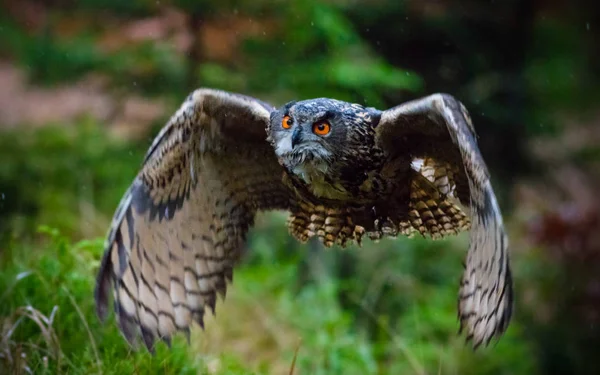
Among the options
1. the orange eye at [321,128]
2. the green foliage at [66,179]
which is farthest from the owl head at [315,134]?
the green foliage at [66,179]

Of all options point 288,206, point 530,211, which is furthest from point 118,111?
point 530,211

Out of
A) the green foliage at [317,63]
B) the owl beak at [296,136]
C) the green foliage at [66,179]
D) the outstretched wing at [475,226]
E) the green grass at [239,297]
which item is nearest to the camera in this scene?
the outstretched wing at [475,226]

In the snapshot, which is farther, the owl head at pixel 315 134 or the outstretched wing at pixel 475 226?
the owl head at pixel 315 134

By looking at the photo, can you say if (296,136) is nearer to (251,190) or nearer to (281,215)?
(251,190)

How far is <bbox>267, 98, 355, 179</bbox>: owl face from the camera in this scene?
357 cm

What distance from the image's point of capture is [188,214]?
4.05m

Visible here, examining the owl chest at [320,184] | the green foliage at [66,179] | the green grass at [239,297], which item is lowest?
the green grass at [239,297]

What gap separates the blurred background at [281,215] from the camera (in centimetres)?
443

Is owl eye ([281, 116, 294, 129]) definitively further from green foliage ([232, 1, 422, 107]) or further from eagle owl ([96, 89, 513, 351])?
green foliage ([232, 1, 422, 107])

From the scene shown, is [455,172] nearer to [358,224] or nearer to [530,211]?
[358,224]

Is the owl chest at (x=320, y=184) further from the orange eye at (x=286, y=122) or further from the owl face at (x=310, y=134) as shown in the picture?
the orange eye at (x=286, y=122)

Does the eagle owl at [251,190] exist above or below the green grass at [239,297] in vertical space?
above

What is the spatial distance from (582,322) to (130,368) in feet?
17.9

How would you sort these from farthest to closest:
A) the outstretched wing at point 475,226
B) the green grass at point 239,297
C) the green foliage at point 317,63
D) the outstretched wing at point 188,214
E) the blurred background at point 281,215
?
the green foliage at point 317,63
the blurred background at point 281,215
the green grass at point 239,297
the outstretched wing at point 188,214
the outstretched wing at point 475,226
